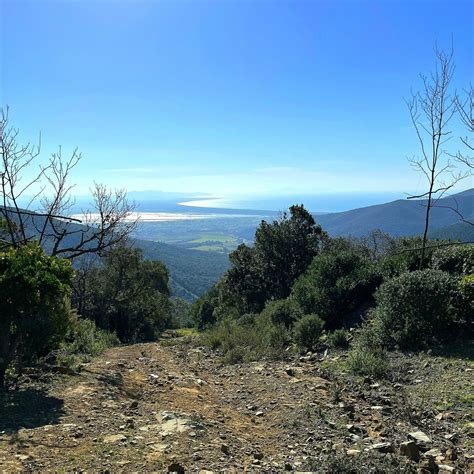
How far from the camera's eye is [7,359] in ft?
21.0

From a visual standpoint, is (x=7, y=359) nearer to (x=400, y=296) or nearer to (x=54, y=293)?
(x=54, y=293)

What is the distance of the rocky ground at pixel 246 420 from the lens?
13.6 feet

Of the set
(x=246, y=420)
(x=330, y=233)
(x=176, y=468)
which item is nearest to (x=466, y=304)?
(x=246, y=420)

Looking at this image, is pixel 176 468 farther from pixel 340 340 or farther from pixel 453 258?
pixel 453 258

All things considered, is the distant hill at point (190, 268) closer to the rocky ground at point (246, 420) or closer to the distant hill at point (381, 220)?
the distant hill at point (381, 220)

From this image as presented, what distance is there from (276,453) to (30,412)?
3324 mm

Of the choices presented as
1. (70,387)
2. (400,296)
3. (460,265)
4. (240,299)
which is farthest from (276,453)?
(240,299)

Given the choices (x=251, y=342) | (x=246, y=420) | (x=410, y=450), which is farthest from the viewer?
(x=251, y=342)

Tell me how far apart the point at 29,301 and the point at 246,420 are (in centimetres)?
371

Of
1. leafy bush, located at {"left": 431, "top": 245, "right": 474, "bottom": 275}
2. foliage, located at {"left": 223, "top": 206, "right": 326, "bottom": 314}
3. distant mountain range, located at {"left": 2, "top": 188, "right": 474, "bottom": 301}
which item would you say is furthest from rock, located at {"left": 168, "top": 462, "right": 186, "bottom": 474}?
distant mountain range, located at {"left": 2, "top": 188, "right": 474, "bottom": 301}

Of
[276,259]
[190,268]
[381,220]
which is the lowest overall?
[190,268]

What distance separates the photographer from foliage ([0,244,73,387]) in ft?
20.1

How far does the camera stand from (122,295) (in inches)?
1024

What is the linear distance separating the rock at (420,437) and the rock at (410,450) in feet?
0.99
